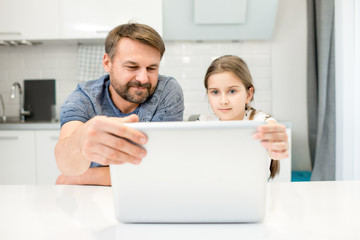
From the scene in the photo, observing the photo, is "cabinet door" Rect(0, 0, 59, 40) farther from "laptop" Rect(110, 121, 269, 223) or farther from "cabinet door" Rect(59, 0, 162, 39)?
"laptop" Rect(110, 121, 269, 223)

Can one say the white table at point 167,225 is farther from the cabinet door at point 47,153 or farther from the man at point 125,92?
the cabinet door at point 47,153

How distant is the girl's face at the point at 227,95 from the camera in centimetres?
157

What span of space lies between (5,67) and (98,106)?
212 cm

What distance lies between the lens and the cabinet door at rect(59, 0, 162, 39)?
256cm

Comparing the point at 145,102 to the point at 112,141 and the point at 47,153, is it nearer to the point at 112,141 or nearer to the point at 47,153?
the point at 112,141

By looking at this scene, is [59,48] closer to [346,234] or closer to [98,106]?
[98,106]

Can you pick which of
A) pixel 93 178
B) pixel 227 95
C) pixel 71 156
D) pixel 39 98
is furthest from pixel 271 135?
pixel 39 98

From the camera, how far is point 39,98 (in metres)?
2.92

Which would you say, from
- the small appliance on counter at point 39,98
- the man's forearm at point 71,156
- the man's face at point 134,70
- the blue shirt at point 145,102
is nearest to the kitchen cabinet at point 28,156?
the small appliance on counter at point 39,98

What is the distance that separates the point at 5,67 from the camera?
3031 mm

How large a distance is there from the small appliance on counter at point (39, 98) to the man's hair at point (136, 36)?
163 centimetres

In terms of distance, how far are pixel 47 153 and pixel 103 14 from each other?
1.18 m

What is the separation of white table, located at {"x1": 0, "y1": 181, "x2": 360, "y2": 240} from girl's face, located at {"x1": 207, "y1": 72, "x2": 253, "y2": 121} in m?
0.70

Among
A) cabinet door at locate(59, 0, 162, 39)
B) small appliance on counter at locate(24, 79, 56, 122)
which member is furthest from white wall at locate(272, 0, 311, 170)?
small appliance on counter at locate(24, 79, 56, 122)
